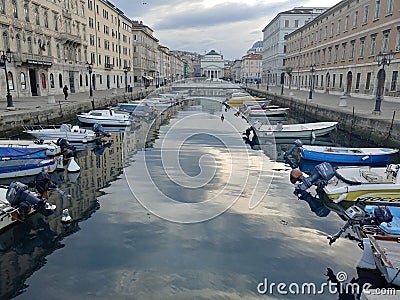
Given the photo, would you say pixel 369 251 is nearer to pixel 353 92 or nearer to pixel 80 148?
pixel 80 148

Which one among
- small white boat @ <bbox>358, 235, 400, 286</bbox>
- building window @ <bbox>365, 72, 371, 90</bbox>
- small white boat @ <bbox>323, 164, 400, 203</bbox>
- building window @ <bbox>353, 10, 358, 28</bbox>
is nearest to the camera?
small white boat @ <bbox>358, 235, 400, 286</bbox>

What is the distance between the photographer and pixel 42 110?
22.9m

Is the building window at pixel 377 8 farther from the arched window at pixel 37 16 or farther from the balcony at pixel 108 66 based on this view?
the balcony at pixel 108 66

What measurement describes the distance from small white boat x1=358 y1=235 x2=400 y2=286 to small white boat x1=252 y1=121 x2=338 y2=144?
1485 cm

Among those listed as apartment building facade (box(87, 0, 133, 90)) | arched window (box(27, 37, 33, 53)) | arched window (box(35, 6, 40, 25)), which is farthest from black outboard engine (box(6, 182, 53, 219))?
apartment building facade (box(87, 0, 133, 90))

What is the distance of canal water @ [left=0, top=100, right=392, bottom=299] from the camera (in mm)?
6254

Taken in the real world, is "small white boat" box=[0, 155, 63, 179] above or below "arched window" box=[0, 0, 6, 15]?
below

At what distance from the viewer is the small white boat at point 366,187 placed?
1002 cm

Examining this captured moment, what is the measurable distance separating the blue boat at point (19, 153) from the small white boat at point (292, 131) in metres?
14.2

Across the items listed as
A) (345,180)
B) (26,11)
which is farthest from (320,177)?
(26,11)

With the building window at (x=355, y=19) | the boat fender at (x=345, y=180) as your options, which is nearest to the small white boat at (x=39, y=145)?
the boat fender at (x=345, y=180)

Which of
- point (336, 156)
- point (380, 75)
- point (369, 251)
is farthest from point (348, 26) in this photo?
point (369, 251)

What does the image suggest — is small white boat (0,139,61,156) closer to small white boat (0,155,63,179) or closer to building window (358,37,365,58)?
small white boat (0,155,63,179)

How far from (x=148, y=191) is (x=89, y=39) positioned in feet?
155
